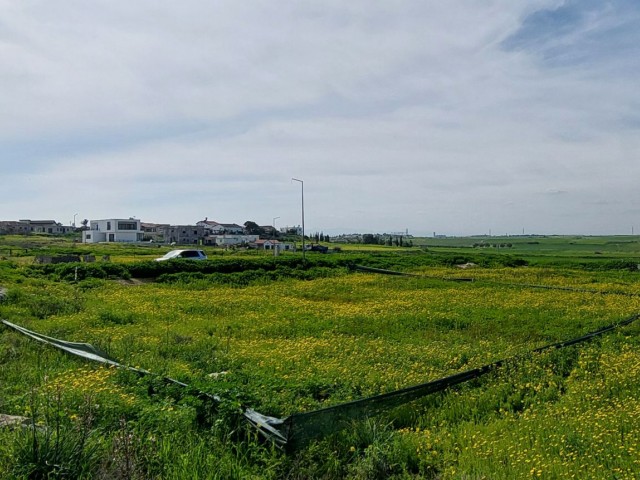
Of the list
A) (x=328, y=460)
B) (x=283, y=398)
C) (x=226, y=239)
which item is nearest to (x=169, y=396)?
(x=283, y=398)

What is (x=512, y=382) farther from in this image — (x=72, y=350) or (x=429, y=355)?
(x=72, y=350)

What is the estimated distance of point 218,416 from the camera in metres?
5.65

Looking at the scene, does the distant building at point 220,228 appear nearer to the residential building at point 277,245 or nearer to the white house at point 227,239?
the white house at point 227,239

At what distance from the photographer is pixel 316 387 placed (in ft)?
24.1

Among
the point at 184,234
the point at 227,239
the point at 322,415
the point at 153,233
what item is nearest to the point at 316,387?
the point at 322,415

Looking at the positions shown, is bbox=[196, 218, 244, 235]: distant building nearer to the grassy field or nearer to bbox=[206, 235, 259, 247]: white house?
bbox=[206, 235, 259, 247]: white house

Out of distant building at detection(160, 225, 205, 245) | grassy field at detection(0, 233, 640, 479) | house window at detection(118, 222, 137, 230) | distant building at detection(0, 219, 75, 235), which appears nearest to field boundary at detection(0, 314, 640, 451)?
grassy field at detection(0, 233, 640, 479)

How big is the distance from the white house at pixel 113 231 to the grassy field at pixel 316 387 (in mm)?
83042

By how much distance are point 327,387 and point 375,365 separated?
5.62 ft

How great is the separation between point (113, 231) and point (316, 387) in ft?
320

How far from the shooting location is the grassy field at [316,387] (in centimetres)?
480

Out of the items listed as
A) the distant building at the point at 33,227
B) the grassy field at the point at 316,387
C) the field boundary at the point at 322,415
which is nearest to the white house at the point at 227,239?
the distant building at the point at 33,227

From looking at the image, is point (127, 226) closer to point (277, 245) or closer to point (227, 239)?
point (227, 239)

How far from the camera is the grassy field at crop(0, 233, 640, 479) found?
4.80 m
